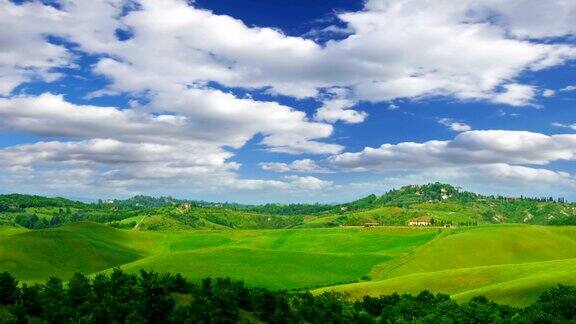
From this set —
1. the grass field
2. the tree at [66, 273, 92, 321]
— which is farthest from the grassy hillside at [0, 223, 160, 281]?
the tree at [66, 273, 92, 321]

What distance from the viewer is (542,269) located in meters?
114

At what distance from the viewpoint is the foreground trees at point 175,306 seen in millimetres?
41906

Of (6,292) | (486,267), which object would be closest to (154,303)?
(6,292)

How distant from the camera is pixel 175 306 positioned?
45.7m

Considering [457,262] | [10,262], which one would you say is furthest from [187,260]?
[457,262]

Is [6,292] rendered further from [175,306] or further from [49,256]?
[49,256]

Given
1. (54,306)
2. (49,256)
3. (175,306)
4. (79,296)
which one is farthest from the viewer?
(49,256)

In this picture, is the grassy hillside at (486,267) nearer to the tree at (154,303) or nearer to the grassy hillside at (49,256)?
the tree at (154,303)

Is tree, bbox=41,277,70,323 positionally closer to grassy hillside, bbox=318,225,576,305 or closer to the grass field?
grassy hillside, bbox=318,225,576,305

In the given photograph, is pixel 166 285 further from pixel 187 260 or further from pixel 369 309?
pixel 187 260

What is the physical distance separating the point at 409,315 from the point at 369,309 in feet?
22.1

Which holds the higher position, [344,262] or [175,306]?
[175,306]

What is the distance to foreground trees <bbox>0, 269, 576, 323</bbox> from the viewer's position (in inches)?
1650

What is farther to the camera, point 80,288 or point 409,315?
point 409,315
